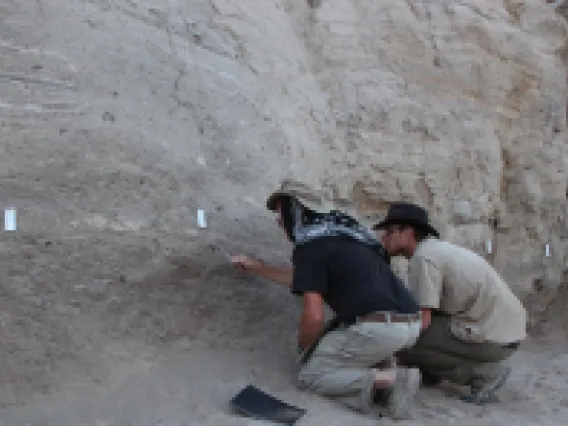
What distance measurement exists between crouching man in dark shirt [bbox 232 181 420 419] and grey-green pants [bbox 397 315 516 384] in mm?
382

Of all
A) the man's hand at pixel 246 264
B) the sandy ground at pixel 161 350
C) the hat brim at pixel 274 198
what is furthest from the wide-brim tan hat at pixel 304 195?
the sandy ground at pixel 161 350

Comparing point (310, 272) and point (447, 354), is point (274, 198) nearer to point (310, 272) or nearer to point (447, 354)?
point (310, 272)

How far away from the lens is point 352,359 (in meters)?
3.27

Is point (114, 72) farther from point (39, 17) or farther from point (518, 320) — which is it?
point (518, 320)

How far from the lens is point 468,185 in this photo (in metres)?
5.21

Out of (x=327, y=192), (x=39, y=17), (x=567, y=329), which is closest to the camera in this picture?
(x=39, y=17)

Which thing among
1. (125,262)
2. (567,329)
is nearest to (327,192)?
(125,262)

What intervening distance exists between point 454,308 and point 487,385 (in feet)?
1.57

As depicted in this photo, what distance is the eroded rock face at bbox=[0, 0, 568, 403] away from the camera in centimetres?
309

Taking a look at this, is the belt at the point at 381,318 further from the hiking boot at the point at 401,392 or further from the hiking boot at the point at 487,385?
the hiking boot at the point at 487,385

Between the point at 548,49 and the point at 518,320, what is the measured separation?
10.6ft

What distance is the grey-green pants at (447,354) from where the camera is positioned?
12.2 feet

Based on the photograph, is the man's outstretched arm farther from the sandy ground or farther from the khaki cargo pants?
the khaki cargo pants

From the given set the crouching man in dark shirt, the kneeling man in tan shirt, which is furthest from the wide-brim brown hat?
the crouching man in dark shirt
